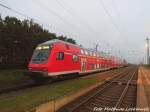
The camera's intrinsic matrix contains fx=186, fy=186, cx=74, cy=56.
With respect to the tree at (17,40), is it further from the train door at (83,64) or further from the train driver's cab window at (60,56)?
the train driver's cab window at (60,56)

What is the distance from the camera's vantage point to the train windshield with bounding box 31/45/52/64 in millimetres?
14672

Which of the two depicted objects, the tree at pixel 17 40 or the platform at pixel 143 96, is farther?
the tree at pixel 17 40

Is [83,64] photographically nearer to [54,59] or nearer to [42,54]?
[54,59]

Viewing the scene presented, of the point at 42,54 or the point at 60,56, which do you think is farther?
the point at 60,56

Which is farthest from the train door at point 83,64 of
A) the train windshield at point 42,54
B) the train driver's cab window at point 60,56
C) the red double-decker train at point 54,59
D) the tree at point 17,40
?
the tree at point 17,40

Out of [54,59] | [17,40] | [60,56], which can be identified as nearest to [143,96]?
[54,59]

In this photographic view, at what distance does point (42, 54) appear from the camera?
597 inches

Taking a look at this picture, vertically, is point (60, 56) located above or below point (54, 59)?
above

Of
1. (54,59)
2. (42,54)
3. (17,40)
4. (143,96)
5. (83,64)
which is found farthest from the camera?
(17,40)

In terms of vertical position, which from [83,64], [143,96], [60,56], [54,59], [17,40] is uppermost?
[17,40]

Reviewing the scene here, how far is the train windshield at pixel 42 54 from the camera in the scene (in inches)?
578

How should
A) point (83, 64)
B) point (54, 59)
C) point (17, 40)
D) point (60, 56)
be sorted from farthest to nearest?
point (17, 40) < point (83, 64) < point (60, 56) < point (54, 59)

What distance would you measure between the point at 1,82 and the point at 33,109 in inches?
427

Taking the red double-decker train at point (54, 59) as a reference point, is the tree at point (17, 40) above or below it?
above
